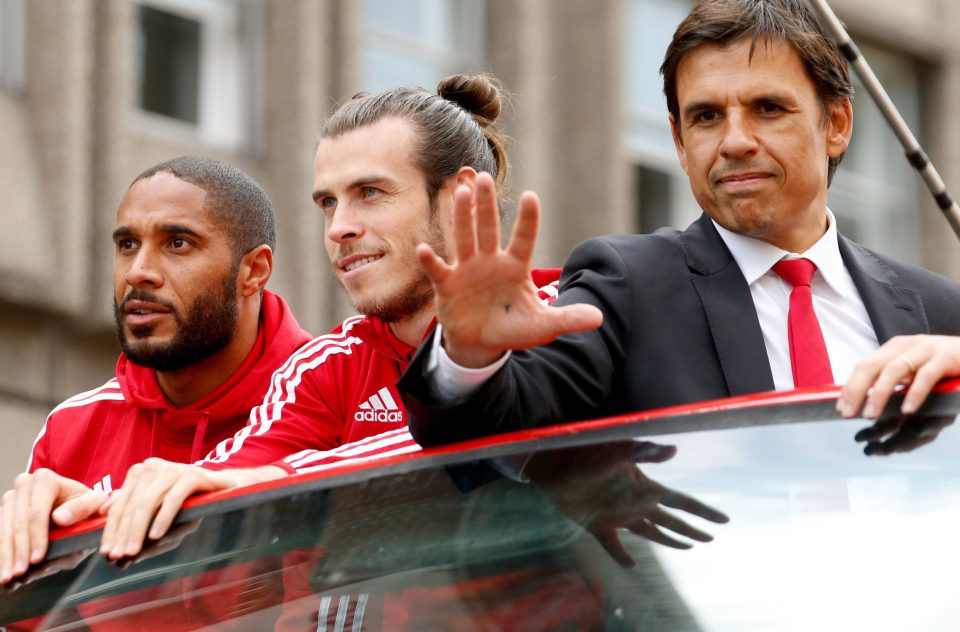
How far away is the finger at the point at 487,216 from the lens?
2365 millimetres

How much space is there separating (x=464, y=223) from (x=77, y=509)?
699 millimetres

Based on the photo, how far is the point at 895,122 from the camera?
102 inches

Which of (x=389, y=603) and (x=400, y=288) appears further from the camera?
(x=400, y=288)

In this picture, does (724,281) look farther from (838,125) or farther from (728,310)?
(838,125)

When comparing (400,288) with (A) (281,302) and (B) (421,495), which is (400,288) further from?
(B) (421,495)

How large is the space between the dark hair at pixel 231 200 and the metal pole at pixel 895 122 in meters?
2.11

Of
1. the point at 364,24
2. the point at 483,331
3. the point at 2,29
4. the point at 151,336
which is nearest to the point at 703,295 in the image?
the point at 483,331

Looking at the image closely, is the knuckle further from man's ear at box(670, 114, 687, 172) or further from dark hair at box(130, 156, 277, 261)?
dark hair at box(130, 156, 277, 261)

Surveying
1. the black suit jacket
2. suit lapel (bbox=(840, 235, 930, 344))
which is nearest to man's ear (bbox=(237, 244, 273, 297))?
the black suit jacket

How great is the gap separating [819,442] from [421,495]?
46 centimetres

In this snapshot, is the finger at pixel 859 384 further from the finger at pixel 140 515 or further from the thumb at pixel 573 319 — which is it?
the finger at pixel 140 515

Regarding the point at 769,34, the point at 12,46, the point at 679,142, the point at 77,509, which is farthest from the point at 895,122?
the point at 12,46

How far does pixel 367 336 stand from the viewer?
3900 mm

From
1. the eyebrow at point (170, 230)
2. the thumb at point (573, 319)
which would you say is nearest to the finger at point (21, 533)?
the thumb at point (573, 319)
